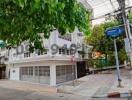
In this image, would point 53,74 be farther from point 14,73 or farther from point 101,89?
point 14,73

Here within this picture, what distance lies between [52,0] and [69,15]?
1.71m

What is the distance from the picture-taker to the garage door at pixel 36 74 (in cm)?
2514

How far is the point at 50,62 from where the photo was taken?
2428 centimetres

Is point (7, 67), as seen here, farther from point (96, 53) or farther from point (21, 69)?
point (96, 53)

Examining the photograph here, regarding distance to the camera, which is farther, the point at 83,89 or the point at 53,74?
the point at 53,74

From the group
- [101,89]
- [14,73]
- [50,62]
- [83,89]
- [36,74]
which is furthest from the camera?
[14,73]

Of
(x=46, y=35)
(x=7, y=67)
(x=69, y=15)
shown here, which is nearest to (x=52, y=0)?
(x=69, y=15)

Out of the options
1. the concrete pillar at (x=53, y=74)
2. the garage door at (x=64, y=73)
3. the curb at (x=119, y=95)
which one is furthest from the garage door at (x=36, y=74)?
the curb at (x=119, y=95)

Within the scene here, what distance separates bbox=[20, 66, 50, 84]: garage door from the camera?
25141mm

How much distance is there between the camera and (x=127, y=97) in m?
13.0

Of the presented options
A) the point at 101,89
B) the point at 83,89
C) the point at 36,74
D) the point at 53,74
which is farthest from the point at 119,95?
the point at 36,74

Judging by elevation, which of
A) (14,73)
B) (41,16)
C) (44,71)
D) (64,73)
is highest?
(41,16)

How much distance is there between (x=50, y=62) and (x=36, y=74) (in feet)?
11.0

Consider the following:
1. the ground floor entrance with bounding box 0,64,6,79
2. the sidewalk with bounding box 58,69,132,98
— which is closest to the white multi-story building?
the sidewalk with bounding box 58,69,132,98
